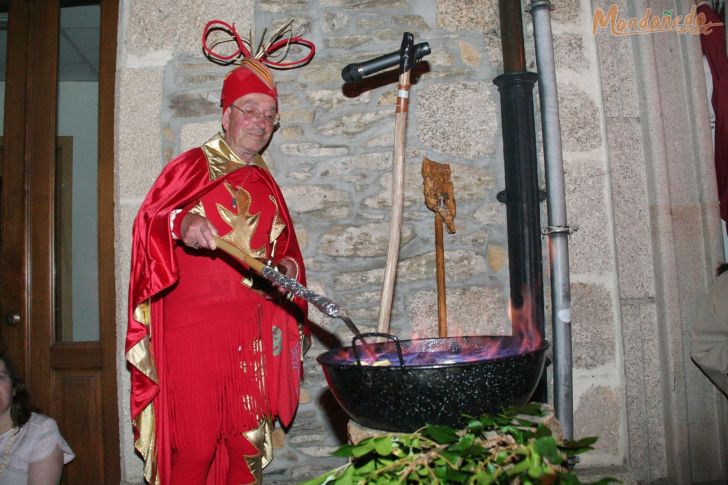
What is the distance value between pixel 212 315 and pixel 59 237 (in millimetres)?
1271

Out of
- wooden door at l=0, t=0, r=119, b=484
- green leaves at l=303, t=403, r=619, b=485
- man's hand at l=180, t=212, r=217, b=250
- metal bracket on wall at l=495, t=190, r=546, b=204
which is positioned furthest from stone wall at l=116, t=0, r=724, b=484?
green leaves at l=303, t=403, r=619, b=485

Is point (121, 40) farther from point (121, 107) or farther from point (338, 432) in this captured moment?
point (338, 432)

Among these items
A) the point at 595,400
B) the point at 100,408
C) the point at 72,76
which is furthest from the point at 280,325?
the point at 72,76

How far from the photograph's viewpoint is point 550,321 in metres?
2.38

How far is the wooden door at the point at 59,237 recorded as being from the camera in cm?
252

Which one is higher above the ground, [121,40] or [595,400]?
[121,40]

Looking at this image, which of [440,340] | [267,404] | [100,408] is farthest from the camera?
[100,408]

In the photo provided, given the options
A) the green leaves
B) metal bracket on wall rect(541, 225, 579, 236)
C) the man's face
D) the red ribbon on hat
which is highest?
the red ribbon on hat

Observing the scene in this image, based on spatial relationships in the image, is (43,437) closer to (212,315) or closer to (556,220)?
(212,315)

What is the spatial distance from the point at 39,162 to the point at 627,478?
11.0 feet

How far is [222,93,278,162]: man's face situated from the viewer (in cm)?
219

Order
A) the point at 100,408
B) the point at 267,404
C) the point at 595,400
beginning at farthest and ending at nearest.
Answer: the point at 100,408 < the point at 595,400 < the point at 267,404

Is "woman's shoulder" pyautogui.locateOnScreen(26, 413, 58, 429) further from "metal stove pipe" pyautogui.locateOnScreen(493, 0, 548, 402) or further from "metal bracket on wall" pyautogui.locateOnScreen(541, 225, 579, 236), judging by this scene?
"metal bracket on wall" pyautogui.locateOnScreen(541, 225, 579, 236)

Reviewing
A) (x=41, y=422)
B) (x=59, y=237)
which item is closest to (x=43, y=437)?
(x=41, y=422)
